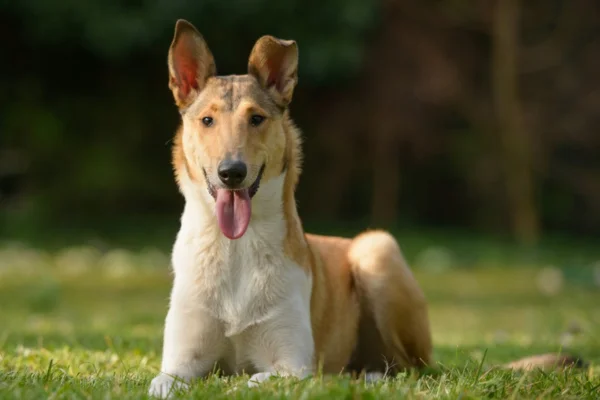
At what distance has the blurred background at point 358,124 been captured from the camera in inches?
675

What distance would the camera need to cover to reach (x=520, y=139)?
19.5 m

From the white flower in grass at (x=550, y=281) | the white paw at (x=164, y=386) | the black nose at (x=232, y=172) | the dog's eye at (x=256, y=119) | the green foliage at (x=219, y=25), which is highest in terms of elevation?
the green foliage at (x=219, y=25)

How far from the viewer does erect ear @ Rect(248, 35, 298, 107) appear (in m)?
5.34

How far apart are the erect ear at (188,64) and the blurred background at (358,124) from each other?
9.18m

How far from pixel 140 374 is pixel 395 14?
16.1 metres

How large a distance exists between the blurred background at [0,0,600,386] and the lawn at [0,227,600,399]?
0.21 meters

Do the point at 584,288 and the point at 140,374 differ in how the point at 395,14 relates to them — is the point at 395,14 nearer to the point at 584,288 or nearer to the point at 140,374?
the point at 584,288

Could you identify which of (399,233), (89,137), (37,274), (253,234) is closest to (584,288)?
(399,233)

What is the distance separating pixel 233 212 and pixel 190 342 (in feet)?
2.40

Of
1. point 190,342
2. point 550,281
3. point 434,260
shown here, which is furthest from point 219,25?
point 190,342

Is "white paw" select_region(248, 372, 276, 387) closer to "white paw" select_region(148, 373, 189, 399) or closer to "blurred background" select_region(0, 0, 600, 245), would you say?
"white paw" select_region(148, 373, 189, 399)

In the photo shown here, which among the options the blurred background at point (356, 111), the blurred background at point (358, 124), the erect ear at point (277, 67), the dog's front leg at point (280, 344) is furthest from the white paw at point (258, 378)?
the blurred background at point (356, 111)

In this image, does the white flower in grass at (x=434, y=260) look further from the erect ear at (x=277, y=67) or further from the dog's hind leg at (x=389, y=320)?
the erect ear at (x=277, y=67)

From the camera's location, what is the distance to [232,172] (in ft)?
15.5
